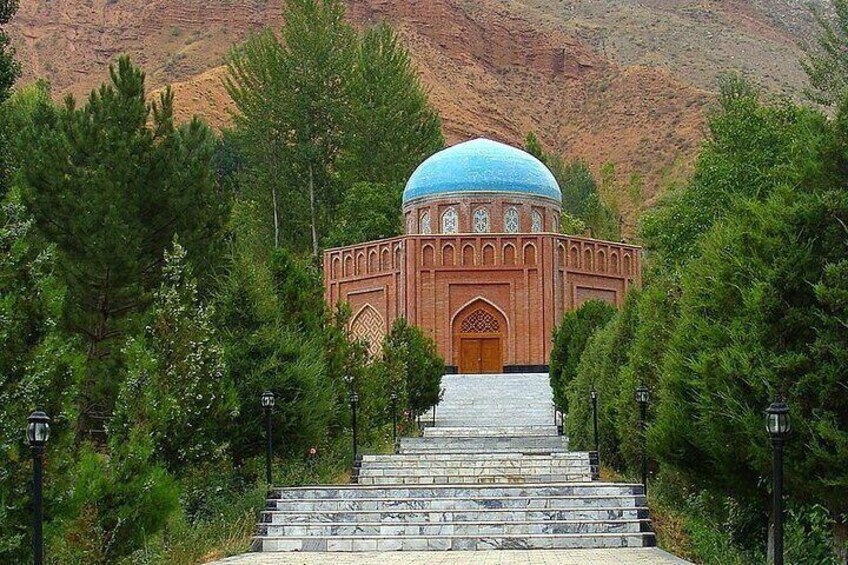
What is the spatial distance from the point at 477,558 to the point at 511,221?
23.9 meters

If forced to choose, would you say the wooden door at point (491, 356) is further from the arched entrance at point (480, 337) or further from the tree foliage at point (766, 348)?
the tree foliage at point (766, 348)

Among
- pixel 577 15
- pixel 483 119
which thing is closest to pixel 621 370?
pixel 483 119

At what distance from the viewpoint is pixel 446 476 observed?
13.5m

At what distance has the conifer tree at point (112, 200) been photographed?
15.3 m

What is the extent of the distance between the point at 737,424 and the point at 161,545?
16.4 ft

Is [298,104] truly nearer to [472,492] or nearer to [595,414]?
[595,414]

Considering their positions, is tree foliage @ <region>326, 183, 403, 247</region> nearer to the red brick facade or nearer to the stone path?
the red brick facade

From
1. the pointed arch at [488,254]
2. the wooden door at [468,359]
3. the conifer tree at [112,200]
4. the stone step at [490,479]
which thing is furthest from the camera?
the pointed arch at [488,254]

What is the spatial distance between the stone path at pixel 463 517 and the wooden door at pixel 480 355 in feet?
54.3

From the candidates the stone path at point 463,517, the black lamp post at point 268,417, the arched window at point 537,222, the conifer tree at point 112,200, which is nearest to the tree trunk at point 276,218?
the arched window at point 537,222

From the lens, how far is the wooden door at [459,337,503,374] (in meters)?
31.0

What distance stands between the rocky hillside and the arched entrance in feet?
128

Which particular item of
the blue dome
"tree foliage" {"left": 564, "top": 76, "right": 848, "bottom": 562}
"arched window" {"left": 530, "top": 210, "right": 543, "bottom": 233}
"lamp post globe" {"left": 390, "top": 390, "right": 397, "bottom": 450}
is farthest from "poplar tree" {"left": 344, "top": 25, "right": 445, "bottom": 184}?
"tree foliage" {"left": 564, "top": 76, "right": 848, "bottom": 562}

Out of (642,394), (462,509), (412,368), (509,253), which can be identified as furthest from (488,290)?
(462,509)
